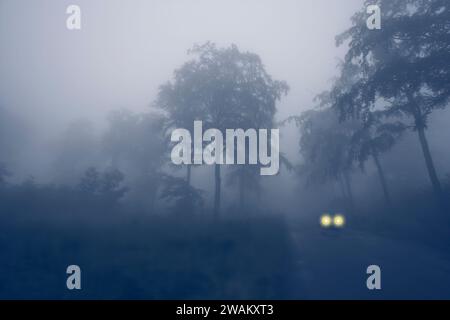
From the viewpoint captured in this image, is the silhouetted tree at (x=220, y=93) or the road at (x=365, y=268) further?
the silhouetted tree at (x=220, y=93)

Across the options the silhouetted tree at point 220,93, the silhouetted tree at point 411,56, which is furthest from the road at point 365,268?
the silhouetted tree at point 220,93

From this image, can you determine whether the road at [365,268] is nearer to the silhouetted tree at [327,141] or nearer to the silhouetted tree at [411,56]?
the silhouetted tree at [411,56]

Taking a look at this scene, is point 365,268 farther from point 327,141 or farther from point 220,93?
point 327,141

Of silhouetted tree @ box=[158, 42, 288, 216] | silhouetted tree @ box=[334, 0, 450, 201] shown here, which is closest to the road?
silhouetted tree @ box=[334, 0, 450, 201]

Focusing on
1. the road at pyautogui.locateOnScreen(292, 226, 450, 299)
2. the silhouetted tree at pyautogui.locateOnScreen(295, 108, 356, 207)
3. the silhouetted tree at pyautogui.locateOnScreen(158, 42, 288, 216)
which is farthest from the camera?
the silhouetted tree at pyautogui.locateOnScreen(295, 108, 356, 207)

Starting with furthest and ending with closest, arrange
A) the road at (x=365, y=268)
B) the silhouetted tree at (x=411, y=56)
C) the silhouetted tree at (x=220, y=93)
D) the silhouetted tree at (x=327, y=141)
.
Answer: the silhouetted tree at (x=327, y=141), the silhouetted tree at (x=220, y=93), the silhouetted tree at (x=411, y=56), the road at (x=365, y=268)

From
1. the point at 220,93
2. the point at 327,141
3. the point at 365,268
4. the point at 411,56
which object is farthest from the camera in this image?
the point at 327,141

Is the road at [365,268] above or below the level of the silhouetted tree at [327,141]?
below

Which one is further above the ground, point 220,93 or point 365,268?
point 220,93

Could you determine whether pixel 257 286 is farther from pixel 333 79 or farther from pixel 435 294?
pixel 333 79

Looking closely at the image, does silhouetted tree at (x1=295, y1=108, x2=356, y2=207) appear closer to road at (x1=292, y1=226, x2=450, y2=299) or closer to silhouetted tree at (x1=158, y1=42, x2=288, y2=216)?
silhouetted tree at (x1=158, y1=42, x2=288, y2=216)

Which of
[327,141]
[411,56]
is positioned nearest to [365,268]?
[411,56]
